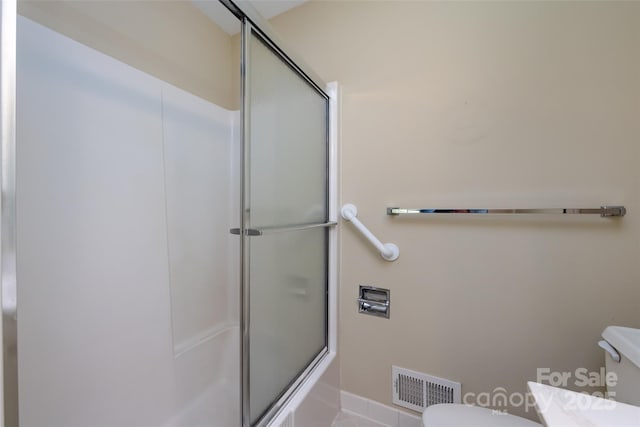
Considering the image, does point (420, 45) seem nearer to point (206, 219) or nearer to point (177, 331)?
point (206, 219)

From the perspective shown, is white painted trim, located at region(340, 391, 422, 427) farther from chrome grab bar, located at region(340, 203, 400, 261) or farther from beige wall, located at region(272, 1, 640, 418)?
chrome grab bar, located at region(340, 203, 400, 261)

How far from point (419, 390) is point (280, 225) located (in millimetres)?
1024

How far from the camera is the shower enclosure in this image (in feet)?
2.89

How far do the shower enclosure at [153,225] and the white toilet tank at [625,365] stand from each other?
39.8 inches

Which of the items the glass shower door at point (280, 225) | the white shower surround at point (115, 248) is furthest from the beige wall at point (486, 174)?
the white shower surround at point (115, 248)

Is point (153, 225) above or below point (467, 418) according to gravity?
above

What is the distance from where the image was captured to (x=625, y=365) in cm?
71

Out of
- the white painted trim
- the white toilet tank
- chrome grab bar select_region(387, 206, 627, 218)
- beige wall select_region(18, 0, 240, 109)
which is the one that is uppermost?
beige wall select_region(18, 0, 240, 109)

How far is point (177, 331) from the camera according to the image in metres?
1.35

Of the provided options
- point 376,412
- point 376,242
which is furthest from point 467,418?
point 376,242

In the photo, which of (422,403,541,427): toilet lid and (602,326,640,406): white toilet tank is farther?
(422,403,541,427): toilet lid

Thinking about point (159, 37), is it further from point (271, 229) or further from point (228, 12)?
point (271, 229)

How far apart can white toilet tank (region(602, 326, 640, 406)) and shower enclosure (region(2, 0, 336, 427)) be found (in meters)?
1.01

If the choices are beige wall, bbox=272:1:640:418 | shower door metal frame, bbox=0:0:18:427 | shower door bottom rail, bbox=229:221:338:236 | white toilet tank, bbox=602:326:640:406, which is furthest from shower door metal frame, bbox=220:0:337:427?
white toilet tank, bbox=602:326:640:406
